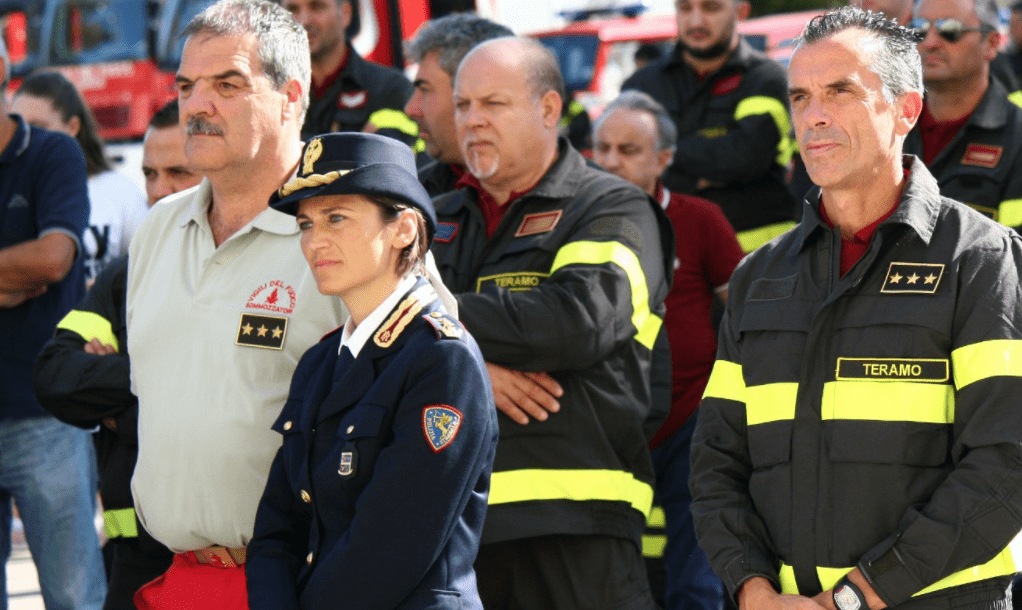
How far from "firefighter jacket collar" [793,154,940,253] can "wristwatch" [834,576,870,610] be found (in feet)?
2.61

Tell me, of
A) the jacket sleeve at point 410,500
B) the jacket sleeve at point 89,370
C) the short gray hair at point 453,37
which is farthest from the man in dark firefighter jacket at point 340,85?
the jacket sleeve at point 410,500

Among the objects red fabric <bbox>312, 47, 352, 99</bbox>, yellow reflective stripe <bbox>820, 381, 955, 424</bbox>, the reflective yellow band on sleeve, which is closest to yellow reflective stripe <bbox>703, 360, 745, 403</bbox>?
yellow reflective stripe <bbox>820, 381, 955, 424</bbox>

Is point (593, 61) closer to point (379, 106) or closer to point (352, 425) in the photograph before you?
point (379, 106)

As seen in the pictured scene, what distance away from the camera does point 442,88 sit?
4.89 metres

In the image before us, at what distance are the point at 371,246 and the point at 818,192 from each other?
3.95 ft

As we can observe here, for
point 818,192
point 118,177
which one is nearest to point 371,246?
point 818,192

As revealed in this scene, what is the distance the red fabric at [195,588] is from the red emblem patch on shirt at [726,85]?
3693 millimetres

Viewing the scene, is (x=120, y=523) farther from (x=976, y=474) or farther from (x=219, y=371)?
(x=976, y=474)

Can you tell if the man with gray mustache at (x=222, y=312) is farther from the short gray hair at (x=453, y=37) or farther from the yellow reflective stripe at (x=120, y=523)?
the short gray hair at (x=453, y=37)

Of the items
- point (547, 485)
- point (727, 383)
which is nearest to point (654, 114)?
point (547, 485)

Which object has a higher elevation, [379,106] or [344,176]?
[344,176]

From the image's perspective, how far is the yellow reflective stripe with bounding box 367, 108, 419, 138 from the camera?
5.74m

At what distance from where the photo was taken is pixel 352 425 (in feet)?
9.25

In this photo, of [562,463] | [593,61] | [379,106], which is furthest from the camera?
[593,61]
